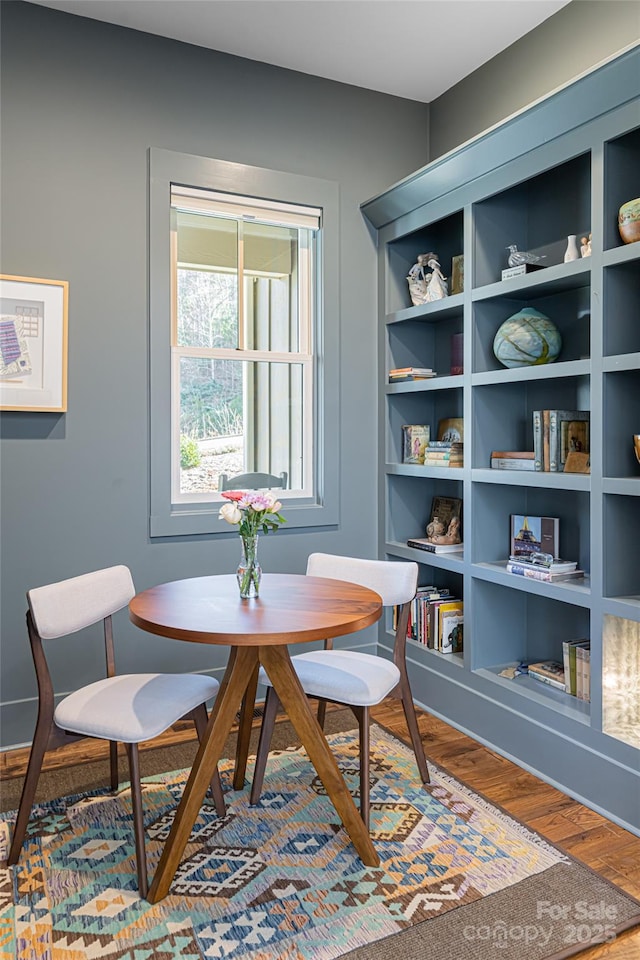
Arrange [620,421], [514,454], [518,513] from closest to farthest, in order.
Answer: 1. [620,421]
2. [514,454]
3. [518,513]

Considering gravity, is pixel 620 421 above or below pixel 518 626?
above

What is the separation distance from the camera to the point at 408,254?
11.6 ft

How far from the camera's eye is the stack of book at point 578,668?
252cm

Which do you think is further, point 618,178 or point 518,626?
point 518,626

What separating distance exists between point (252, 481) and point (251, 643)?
166cm

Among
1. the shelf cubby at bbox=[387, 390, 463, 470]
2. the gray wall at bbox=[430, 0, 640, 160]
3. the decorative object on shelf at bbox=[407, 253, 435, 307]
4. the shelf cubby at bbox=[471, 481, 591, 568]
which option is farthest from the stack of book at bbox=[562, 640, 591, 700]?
the gray wall at bbox=[430, 0, 640, 160]

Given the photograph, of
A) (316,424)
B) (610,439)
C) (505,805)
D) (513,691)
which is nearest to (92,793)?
(505,805)

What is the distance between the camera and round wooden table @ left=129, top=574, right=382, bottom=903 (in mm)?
1795

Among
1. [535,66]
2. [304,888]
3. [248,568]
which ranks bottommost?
[304,888]

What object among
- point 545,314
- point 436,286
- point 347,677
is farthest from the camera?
point 436,286

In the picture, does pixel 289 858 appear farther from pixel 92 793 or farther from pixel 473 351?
pixel 473 351

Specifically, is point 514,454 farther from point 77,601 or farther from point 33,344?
point 33,344

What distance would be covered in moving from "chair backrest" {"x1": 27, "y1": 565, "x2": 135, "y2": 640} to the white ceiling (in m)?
2.29

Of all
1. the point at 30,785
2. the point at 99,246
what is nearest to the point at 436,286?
the point at 99,246
